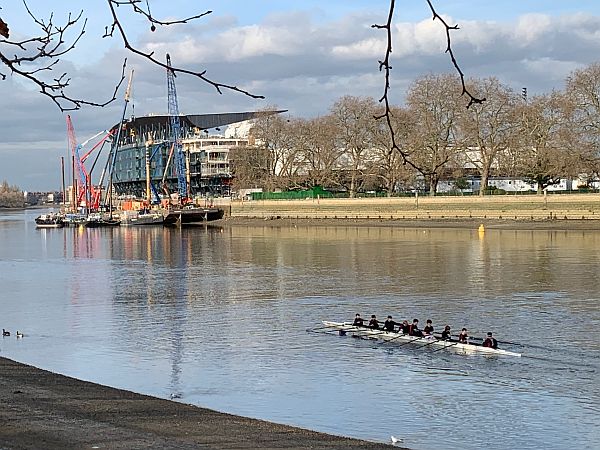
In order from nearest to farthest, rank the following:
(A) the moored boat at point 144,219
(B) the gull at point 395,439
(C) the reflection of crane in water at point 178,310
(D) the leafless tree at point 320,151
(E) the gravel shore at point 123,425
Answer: (E) the gravel shore at point 123,425
(B) the gull at point 395,439
(C) the reflection of crane in water at point 178,310
(D) the leafless tree at point 320,151
(A) the moored boat at point 144,219

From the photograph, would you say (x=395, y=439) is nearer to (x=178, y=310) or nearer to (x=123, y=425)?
(x=123, y=425)

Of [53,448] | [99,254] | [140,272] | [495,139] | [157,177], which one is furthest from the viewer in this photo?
[157,177]

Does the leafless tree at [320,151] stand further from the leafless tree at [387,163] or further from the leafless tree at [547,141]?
the leafless tree at [547,141]

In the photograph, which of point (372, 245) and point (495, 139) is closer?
point (372, 245)

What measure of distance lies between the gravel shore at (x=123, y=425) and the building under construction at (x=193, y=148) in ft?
456

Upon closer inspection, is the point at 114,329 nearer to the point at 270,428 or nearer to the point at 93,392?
the point at 93,392

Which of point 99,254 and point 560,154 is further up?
point 560,154

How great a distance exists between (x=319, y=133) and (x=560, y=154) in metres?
38.1

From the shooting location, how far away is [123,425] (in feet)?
52.9

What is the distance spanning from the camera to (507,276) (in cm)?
4700

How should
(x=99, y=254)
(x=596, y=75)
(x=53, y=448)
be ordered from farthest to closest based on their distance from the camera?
1. (x=596, y=75)
2. (x=99, y=254)
3. (x=53, y=448)

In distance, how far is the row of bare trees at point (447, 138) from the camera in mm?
92062

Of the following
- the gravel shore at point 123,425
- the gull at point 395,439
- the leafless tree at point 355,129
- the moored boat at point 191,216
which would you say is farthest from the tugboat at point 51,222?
the gull at point 395,439

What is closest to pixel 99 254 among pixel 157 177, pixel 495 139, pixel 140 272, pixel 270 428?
pixel 140 272
